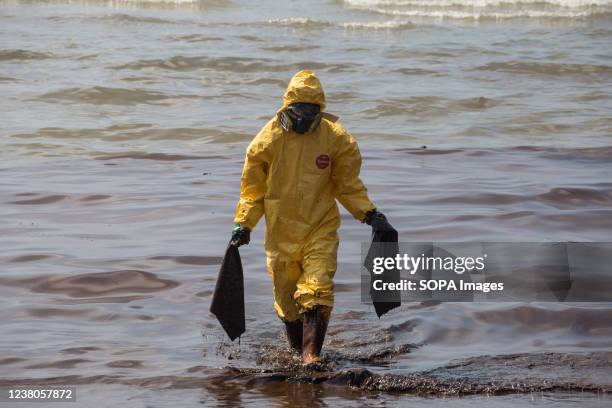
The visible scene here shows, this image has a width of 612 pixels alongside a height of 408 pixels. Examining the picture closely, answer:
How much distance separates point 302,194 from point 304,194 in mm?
11

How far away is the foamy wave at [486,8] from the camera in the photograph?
32.1 meters

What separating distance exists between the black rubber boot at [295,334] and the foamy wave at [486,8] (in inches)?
1000

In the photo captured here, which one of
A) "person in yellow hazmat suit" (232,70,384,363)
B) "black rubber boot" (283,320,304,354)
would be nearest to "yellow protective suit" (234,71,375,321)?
"person in yellow hazmat suit" (232,70,384,363)

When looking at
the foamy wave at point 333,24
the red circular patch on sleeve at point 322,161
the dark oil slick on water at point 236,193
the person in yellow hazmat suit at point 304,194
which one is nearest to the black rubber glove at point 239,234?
the person in yellow hazmat suit at point 304,194

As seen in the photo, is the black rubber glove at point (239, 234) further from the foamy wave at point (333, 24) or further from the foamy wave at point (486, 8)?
the foamy wave at point (486, 8)

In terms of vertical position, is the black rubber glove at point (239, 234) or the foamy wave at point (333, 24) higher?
the black rubber glove at point (239, 234)

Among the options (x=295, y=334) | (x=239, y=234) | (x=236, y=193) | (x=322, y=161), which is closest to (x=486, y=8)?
(x=236, y=193)

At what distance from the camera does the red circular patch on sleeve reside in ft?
22.0

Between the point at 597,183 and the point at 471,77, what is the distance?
29.6ft

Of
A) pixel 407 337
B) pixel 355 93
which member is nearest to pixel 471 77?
pixel 355 93

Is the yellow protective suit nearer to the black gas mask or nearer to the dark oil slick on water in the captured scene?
the black gas mask

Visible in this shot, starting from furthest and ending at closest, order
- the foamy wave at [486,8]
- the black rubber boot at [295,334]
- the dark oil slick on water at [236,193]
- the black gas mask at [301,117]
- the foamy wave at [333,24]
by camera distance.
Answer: the foamy wave at [486,8]
the foamy wave at [333,24]
the black rubber boot at [295,334]
the dark oil slick on water at [236,193]
the black gas mask at [301,117]

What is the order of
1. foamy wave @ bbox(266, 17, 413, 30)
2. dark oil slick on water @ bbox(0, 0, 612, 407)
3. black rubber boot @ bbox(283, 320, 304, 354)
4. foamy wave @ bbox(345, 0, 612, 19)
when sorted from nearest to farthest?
dark oil slick on water @ bbox(0, 0, 612, 407) < black rubber boot @ bbox(283, 320, 304, 354) < foamy wave @ bbox(266, 17, 413, 30) < foamy wave @ bbox(345, 0, 612, 19)

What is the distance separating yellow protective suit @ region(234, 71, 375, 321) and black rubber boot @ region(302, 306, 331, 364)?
5cm
